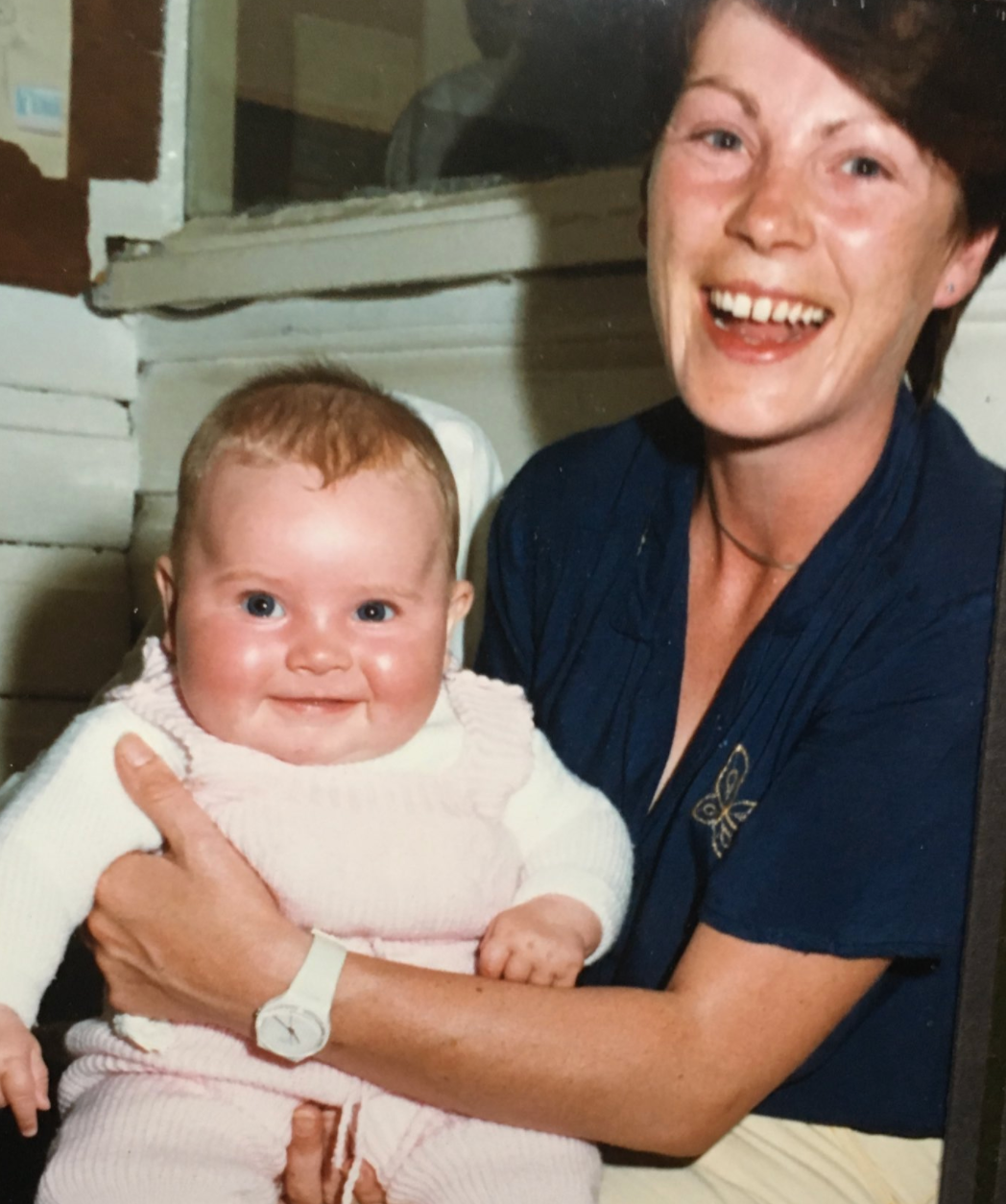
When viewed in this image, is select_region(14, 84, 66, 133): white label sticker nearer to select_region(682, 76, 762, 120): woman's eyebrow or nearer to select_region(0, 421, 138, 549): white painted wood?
select_region(0, 421, 138, 549): white painted wood

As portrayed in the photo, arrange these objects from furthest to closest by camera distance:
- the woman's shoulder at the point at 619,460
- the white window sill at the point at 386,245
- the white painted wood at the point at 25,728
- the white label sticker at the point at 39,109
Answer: the white painted wood at the point at 25,728 < the white label sticker at the point at 39,109 < the white window sill at the point at 386,245 < the woman's shoulder at the point at 619,460

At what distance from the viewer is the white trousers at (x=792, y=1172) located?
887 mm

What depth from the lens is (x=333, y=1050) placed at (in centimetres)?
82

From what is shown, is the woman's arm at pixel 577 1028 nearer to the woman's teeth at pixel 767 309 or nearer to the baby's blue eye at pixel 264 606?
the baby's blue eye at pixel 264 606

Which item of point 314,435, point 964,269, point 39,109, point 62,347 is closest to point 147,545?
point 62,347

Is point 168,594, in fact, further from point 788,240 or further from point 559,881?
point 788,240

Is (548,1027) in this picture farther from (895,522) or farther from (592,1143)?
(895,522)

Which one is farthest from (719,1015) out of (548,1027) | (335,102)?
(335,102)

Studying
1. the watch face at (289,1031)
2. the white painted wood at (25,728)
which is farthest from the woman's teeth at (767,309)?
the white painted wood at (25,728)

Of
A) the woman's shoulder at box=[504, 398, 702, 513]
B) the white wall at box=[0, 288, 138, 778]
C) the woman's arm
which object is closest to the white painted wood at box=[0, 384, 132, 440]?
the white wall at box=[0, 288, 138, 778]

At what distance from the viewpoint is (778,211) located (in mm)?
848

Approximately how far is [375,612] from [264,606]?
8 centimetres

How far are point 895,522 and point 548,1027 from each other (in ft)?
1.35

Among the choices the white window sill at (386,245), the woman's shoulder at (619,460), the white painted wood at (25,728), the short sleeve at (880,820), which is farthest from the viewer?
the white painted wood at (25,728)
